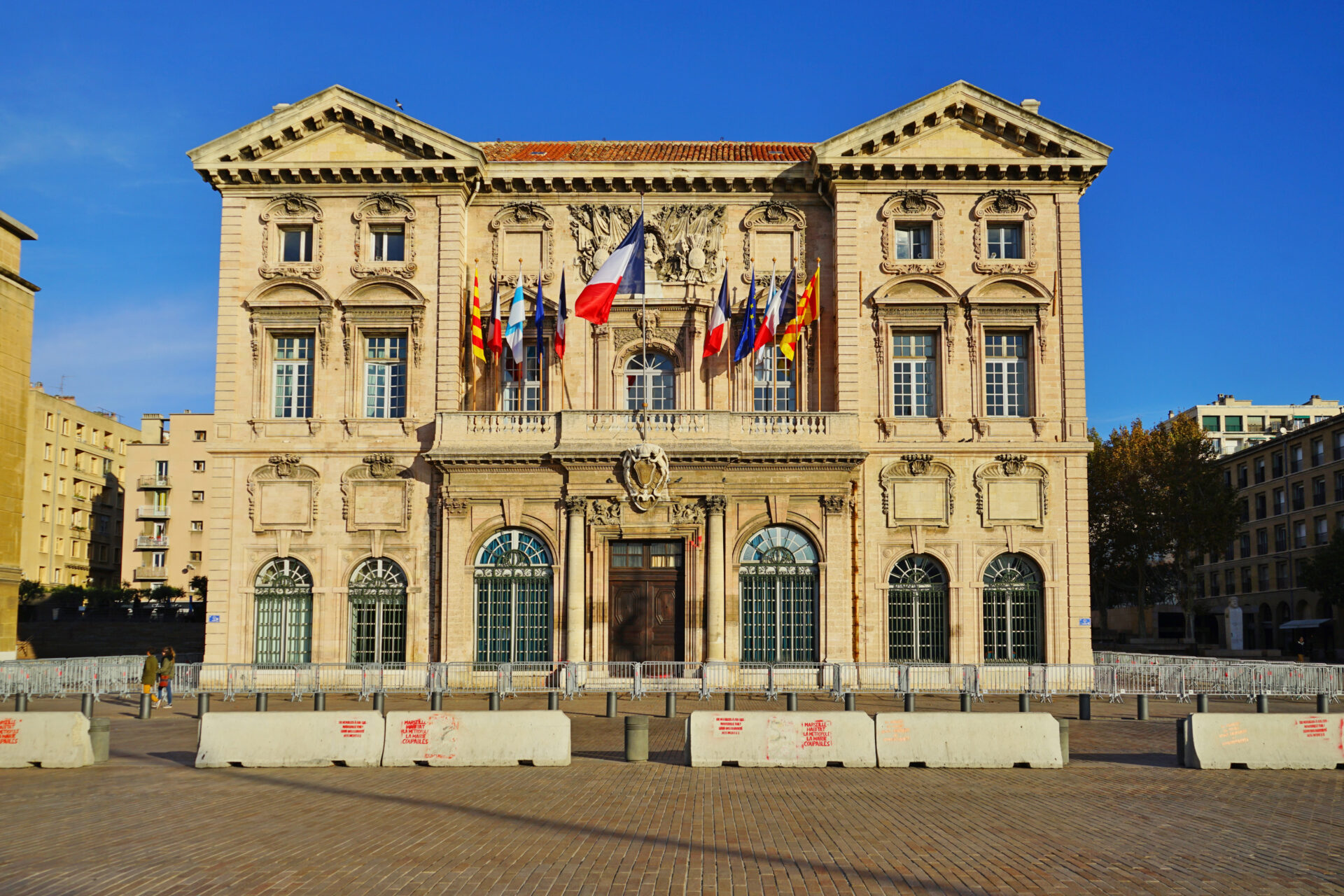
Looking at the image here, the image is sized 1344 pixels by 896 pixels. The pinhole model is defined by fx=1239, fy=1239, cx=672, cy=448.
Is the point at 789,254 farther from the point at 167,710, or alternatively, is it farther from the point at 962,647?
the point at 167,710

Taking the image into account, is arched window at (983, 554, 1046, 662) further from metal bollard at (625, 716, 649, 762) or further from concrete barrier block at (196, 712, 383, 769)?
concrete barrier block at (196, 712, 383, 769)

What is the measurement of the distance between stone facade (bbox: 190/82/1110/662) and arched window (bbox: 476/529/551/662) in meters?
0.07

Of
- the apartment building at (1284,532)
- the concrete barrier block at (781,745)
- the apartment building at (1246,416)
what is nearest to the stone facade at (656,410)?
the concrete barrier block at (781,745)

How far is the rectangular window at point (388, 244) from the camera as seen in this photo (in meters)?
Result: 35.3

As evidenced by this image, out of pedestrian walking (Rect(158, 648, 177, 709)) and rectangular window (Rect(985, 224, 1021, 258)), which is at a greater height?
rectangular window (Rect(985, 224, 1021, 258))

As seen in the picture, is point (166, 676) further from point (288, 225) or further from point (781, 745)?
point (781, 745)

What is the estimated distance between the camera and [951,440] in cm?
3431

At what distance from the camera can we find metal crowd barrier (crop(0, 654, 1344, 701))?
30.8 metres

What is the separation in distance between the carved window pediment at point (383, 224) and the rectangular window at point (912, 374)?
13.9 m

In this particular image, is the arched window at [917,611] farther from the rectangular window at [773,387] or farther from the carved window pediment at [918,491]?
the rectangular window at [773,387]

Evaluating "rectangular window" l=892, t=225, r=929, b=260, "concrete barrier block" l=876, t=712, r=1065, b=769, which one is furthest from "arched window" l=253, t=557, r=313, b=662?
"concrete barrier block" l=876, t=712, r=1065, b=769

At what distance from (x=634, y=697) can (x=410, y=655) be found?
22.8ft

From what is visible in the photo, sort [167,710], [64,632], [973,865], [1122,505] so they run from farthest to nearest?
[1122,505] < [64,632] < [167,710] < [973,865]

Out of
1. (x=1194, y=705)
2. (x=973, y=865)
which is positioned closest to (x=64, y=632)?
(x=1194, y=705)
